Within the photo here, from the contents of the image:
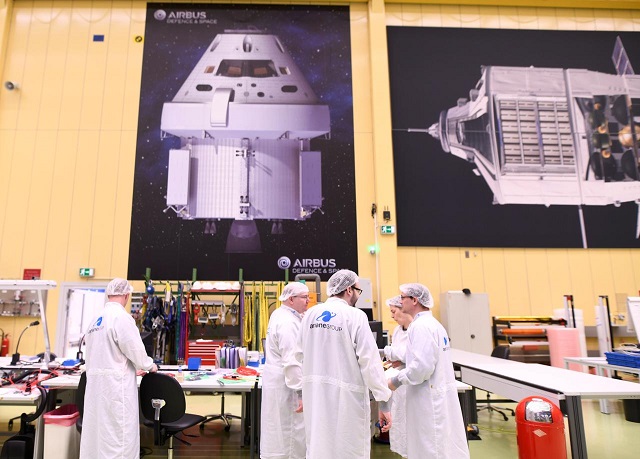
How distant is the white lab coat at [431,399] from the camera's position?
275cm

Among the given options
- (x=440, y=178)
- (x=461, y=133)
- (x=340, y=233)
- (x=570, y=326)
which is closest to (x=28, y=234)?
(x=340, y=233)

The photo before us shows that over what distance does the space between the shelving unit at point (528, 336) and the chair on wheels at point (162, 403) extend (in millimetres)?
5370

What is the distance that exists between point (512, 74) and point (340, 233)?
4.36 meters

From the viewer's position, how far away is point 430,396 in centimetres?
280

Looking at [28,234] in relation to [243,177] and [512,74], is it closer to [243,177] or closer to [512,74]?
[243,177]

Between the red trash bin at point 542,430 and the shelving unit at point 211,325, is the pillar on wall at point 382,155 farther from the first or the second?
the red trash bin at point 542,430

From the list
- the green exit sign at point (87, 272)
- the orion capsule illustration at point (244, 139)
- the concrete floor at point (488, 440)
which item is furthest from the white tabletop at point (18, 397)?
the orion capsule illustration at point (244, 139)

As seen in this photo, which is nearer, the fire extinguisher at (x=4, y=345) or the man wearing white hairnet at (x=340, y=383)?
the man wearing white hairnet at (x=340, y=383)

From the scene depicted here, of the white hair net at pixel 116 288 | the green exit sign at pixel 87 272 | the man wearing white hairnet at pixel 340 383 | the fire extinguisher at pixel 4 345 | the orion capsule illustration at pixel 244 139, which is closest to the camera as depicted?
the man wearing white hairnet at pixel 340 383

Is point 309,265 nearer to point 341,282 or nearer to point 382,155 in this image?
point 382,155

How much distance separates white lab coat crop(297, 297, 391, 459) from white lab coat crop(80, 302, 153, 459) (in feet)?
4.30

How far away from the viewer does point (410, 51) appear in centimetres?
813

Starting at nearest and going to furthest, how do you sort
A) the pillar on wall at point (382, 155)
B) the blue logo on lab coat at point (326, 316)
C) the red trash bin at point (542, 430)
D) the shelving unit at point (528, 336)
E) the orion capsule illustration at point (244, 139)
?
1. the blue logo on lab coat at point (326, 316)
2. the red trash bin at point (542, 430)
3. the shelving unit at point (528, 336)
4. the pillar on wall at point (382, 155)
5. the orion capsule illustration at point (244, 139)

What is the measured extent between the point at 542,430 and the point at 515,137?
5.83 metres
